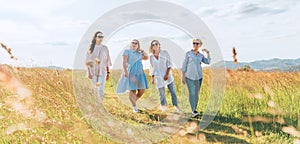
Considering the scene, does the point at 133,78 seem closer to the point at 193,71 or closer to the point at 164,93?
the point at 164,93

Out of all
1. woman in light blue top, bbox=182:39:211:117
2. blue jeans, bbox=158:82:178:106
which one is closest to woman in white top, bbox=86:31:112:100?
blue jeans, bbox=158:82:178:106

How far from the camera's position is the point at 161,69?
8336 millimetres

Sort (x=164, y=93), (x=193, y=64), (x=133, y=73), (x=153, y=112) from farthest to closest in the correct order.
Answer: (x=164, y=93)
(x=133, y=73)
(x=153, y=112)
(x=193, y=64)

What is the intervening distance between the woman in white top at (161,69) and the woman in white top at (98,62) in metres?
0.95

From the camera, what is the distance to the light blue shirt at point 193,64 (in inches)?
309

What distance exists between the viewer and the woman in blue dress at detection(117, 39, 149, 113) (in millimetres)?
8031

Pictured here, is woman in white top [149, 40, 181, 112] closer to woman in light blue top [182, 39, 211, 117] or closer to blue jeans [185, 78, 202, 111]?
woman in light blue top [182, 39, 211, 117]

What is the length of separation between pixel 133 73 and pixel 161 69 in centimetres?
55

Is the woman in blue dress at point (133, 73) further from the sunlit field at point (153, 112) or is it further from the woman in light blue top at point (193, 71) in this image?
the woman in light blue top at point (193, 71)

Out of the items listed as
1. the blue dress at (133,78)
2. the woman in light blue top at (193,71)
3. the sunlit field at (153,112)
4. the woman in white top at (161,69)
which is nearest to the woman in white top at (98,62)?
the blue dress at (133,78)

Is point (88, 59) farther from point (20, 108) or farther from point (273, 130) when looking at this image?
point (273, 130)

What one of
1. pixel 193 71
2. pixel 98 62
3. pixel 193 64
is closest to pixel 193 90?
pixel 193 71

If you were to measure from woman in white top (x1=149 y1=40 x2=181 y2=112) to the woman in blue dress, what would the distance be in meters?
0.19

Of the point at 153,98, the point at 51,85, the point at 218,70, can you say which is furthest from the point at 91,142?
the point at 153,98
